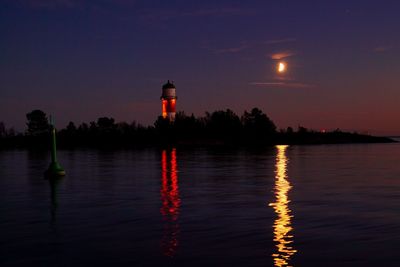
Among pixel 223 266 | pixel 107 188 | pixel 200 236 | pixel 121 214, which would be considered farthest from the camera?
pixel 107 188

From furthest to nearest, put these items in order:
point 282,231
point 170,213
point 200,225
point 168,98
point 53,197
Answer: point 168,98, point 53,197, point 170,213, point 200,225, point 282,231

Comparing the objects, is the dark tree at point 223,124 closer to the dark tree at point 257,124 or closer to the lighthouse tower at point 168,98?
the dark tree at point 257,124

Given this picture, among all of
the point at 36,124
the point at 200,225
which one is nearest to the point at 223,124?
the point at 36,124

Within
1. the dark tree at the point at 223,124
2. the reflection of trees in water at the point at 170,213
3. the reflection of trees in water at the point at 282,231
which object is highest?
the dark tree at the point at 223,124

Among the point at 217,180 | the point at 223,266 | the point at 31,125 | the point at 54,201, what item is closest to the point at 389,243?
the point at 223,266

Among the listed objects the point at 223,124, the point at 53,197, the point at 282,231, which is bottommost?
the point at 282,231

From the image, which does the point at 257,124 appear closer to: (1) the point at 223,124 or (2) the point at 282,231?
(1) the point at 223,124

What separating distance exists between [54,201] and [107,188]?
655 centimetres

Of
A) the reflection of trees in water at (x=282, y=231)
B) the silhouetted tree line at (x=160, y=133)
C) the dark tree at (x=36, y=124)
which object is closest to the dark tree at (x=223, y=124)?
the silhouetted tree line at (x=160, y=133)

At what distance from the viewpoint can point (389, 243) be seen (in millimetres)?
15047

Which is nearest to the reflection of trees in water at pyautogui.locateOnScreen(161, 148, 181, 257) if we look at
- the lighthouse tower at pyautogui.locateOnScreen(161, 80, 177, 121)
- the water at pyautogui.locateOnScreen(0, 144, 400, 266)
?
the water at pyautogui.locateOnScreen(0, 144, 400, 266)

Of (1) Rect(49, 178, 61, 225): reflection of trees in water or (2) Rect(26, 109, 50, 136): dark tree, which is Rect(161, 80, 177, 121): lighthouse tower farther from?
(1) Rect(49, 178, 61, 225): reflection of trees in water

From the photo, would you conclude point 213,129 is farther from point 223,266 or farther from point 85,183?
point 223,266

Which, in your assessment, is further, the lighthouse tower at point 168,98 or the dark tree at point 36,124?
the dark tree at point 36,124
